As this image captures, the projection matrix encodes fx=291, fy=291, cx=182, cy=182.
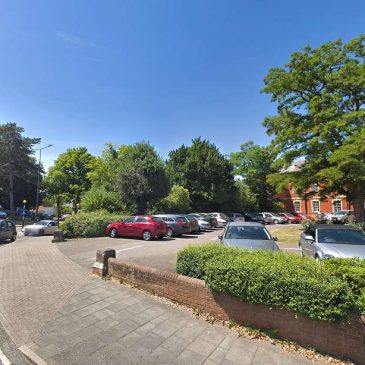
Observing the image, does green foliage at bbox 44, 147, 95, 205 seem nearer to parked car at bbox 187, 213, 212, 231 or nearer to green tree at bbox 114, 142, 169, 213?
green tree at bbox 114, 142, 169, 213

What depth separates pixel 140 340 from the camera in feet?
15.3

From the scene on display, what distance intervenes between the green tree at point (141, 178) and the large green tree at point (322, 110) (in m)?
11.3

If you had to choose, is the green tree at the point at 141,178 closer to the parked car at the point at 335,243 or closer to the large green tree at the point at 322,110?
the large green tree at the point at 322,110

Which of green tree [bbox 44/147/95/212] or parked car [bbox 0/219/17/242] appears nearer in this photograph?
parked car [bbox 0/219/17/242]

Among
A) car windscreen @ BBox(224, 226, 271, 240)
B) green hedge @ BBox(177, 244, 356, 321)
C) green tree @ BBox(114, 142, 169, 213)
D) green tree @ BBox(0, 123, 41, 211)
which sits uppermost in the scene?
green tree @ BBox(0, 123, 41, 211)

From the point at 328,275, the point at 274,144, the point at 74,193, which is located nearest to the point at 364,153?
the point at 274,144

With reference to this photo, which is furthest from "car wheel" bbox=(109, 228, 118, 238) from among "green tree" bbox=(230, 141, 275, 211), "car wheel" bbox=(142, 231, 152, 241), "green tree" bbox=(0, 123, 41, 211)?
"green tree" bbox=(0, 123, 41, 211)

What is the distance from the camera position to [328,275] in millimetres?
4465

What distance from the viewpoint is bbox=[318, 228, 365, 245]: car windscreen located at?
8695 mm

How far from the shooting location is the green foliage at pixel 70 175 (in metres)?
55.7

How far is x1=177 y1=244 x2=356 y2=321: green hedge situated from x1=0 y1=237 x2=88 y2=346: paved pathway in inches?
128

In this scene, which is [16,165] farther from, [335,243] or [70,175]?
[335,243]

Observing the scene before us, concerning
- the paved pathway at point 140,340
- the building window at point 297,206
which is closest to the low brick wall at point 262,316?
the paved pathway at point 140,340

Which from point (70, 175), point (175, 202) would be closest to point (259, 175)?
point (175, 202)
